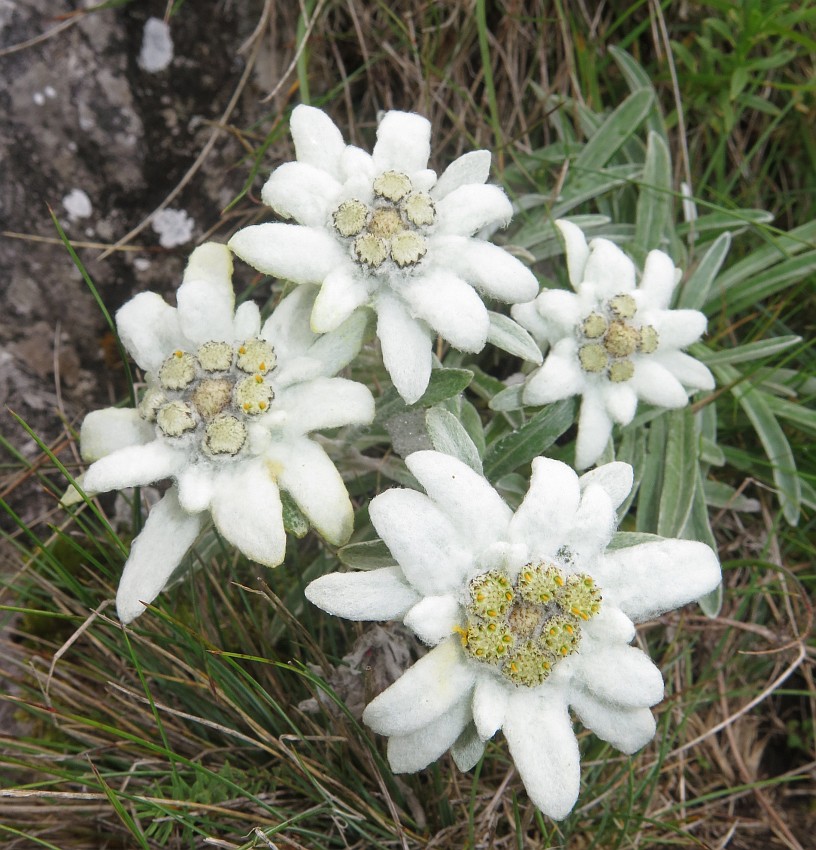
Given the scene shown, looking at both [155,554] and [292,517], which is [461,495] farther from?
[155,554]

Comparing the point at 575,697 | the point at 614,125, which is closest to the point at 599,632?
the point at 575,697

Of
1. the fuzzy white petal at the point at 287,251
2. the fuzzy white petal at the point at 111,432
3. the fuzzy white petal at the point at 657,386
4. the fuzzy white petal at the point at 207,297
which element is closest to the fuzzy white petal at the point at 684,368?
the fuzzy white petal at the point at 657,386

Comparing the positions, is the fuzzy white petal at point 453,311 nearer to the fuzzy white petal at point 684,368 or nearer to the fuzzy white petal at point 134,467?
the fuzzy white petal at point 134,467

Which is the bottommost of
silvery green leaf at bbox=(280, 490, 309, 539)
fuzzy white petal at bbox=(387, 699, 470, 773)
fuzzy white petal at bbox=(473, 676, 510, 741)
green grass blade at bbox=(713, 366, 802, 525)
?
green grass blade at bbox=(713, 366, 802, 525)

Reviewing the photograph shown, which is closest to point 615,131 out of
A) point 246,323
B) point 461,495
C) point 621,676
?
point 246,323

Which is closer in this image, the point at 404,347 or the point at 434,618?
the point at 434,618

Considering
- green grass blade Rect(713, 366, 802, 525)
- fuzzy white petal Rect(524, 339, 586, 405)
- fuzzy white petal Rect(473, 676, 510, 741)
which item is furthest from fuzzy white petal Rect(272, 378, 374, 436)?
green grass blade Rect(713, 366, 802, 525)

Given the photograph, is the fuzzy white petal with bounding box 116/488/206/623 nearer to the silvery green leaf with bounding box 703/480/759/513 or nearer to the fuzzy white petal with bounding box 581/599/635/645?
the fuzzy white petal with bounding box 581/599/635/645
